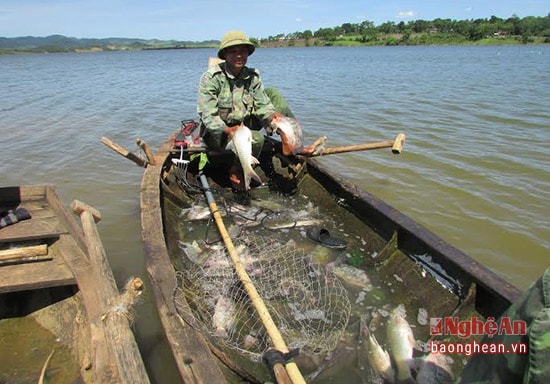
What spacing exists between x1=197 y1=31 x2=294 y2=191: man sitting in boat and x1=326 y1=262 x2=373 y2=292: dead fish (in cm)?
226

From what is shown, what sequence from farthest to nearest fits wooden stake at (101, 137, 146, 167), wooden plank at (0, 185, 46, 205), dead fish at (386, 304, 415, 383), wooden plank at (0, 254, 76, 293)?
1. wooden stake at (101, 137, 146, 167)
2. wooden plank at (0, 185, 46, 205)
3. wooden plank at (0, 254, 76, 293)
4. dead fish at (386, 304, 415, 383)

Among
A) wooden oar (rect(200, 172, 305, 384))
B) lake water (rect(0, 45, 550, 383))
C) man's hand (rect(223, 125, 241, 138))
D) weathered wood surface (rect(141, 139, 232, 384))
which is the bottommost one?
lake water (rect(0, 45, 550, 383))

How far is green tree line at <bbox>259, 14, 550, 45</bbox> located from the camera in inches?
3725

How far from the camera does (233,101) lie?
21.1ft

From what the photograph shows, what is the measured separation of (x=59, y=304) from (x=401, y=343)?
11.0 feet

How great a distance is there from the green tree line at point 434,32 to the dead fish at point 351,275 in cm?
10287

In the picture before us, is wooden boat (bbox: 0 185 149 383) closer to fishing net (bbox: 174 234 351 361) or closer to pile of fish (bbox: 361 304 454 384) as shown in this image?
fishing net (bbox: 174 234 351 361)

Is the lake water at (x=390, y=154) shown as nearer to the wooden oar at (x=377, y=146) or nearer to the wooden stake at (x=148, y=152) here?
the wooden stake at (x=148, y=152)

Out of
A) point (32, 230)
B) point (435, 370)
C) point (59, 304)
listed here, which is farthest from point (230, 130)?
point (435, 370)

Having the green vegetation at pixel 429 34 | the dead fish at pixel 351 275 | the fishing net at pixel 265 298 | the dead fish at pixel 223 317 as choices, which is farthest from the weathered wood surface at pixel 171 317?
the green vegetation at pixel 429 34

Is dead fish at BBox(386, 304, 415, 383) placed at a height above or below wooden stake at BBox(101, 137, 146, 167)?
below

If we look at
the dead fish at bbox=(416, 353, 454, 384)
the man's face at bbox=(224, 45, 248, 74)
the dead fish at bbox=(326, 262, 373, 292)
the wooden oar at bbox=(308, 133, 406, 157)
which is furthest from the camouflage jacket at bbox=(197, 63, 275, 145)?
the dead fish at bbox=(416, 353, 454, 384)

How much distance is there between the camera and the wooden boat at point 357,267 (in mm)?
2943

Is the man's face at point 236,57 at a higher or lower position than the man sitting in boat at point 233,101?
higher
